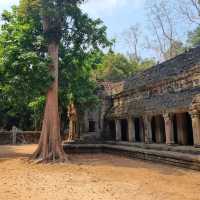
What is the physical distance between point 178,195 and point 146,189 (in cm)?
107

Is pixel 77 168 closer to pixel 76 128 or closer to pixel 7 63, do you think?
pixel 7 63

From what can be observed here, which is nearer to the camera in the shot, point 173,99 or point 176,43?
point 173,99

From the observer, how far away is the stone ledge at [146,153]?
11004 mm

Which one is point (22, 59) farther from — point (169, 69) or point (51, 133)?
point (169, 69)

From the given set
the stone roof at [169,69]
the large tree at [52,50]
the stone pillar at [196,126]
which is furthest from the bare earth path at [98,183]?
the stone roof at [169,69]

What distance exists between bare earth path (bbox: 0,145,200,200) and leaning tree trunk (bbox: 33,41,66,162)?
1.54 meters

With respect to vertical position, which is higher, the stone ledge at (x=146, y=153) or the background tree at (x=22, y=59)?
the background tree at (x=22, y=59)

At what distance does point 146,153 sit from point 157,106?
2.69 metres

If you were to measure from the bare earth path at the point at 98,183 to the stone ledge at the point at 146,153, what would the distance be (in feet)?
1.56

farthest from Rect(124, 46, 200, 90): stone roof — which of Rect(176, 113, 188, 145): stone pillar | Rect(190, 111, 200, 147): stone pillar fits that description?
Rect(190, 111, 200, 147): stone pillar

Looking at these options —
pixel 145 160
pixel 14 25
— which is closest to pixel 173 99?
pixel 145 160

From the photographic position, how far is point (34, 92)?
14.9m

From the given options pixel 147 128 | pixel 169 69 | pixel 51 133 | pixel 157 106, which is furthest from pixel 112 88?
pixel 51 133

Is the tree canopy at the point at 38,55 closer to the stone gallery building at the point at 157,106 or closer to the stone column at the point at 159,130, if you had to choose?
the stone gallery building at the point at 157,106
